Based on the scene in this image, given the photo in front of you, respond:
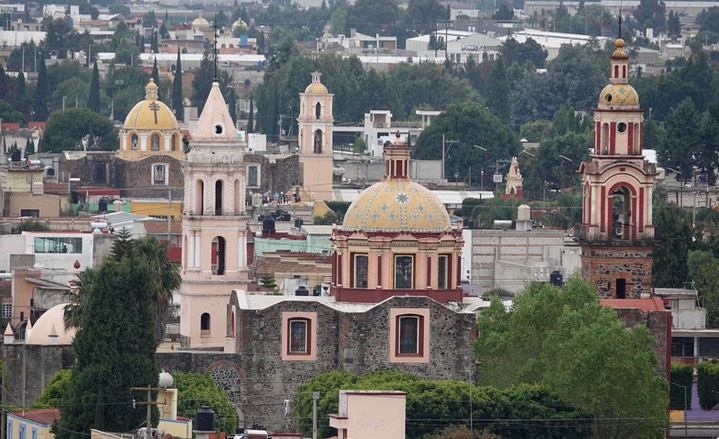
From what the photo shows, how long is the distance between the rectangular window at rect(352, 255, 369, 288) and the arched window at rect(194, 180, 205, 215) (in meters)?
9.32

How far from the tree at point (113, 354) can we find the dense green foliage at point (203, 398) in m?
2.15

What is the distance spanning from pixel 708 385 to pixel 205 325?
1304 cm

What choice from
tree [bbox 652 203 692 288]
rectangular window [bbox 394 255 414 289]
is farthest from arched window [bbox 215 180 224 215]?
tree [bbox 652 203 692 288]

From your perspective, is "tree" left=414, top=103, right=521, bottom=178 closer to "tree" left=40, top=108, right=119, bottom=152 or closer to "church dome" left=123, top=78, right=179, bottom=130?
"tree" left=40, top=108, right=119, bottom=152

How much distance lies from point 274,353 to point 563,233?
134 feet

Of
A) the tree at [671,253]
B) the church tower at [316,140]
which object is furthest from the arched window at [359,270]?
the church tower at [316,140]

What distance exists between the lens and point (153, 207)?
148 meters

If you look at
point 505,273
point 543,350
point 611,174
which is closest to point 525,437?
point 543,350

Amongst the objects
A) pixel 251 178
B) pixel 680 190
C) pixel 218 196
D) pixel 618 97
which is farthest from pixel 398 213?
pixel 680 190

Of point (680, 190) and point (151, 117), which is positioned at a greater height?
point (151, 117)

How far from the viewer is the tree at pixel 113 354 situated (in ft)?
255

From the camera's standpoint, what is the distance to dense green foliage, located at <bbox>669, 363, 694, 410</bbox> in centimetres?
9669

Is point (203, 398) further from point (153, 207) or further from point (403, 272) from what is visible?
point (153, 207)

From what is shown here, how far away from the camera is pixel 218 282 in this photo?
3829 inches
